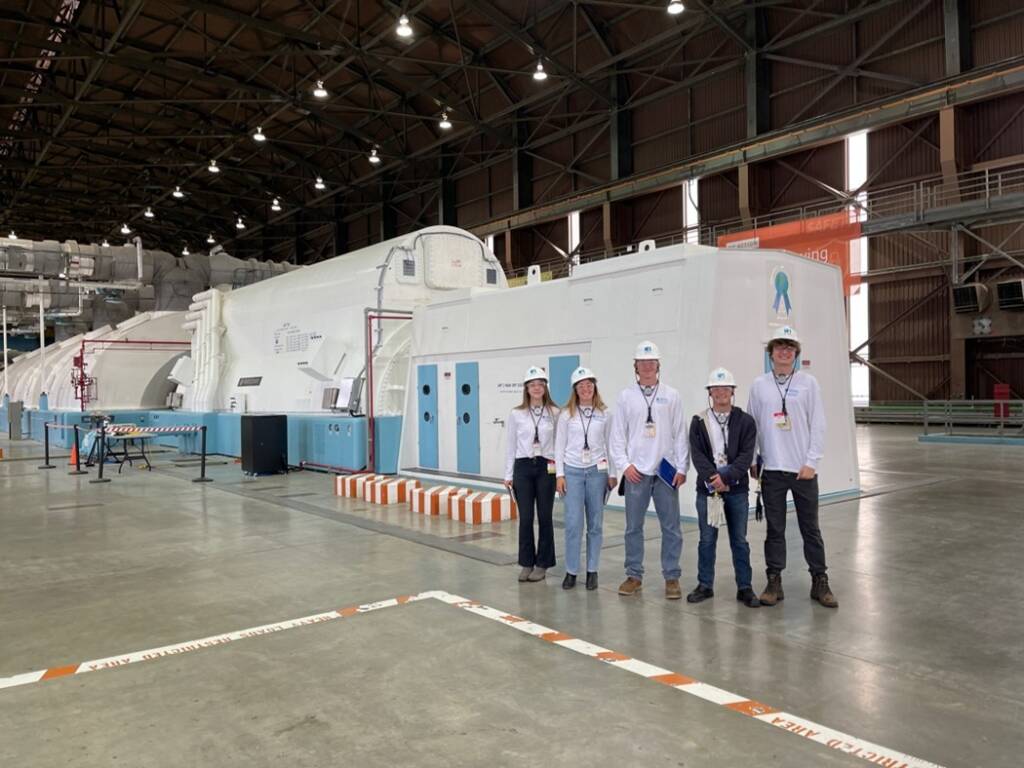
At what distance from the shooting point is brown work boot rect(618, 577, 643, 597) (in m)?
4.84

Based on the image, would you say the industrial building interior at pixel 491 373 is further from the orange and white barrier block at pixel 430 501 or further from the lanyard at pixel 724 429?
the lanyard at pixel 724 429

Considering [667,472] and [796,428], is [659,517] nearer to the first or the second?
[667,472]

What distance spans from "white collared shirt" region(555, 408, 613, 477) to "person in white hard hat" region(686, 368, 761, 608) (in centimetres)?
59

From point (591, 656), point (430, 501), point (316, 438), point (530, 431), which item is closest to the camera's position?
point (591, 656)

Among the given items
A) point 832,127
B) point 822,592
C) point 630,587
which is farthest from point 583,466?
point 832,127

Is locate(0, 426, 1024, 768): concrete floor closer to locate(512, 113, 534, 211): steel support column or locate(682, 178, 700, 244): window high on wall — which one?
locate(682, 178, 700, 244): window high on wall

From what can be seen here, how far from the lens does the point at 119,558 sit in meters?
6.23

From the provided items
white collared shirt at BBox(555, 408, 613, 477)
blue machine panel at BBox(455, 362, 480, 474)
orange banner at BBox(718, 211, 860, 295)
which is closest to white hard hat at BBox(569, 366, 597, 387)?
white collared shirt at BBox(555, 408, 613, 477)

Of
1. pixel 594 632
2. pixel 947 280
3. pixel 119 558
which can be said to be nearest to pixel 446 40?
pixel 947 280

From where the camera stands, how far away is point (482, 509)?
7.48m

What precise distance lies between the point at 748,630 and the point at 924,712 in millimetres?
1159

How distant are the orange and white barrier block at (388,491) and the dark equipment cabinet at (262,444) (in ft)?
11.4

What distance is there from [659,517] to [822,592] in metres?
1.10

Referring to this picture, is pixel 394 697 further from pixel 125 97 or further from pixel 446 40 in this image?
pixel 125 97
